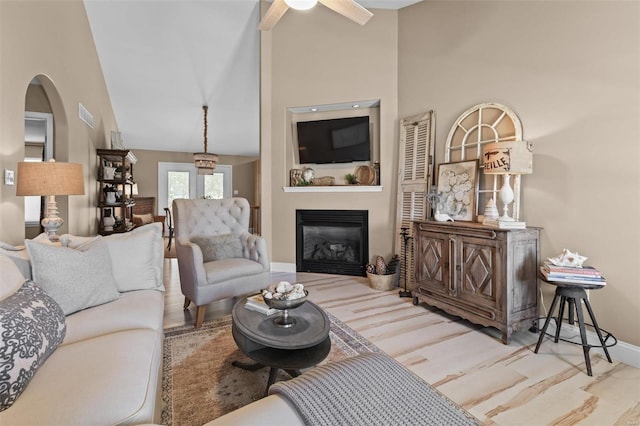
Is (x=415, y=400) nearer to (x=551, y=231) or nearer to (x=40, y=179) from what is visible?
(x=551, y=231)

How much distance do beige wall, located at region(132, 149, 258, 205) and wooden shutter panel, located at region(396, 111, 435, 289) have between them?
274 inches

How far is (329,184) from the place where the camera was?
4246 millimetres

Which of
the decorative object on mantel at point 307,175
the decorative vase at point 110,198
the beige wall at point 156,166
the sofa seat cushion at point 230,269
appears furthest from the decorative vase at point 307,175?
the beige wall at point 156,166

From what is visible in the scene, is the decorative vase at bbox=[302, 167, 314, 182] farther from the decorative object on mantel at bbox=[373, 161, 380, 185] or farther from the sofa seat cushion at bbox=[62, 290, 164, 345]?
the sofa seat cushion at bbox=[62, 290, 164, 345]

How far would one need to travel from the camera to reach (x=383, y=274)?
140 inches

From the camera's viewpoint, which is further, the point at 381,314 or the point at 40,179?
the point at 381,314

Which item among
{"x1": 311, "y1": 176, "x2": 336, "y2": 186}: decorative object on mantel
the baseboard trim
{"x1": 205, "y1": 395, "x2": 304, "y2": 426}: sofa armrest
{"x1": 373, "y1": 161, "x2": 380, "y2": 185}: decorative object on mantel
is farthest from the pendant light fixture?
{"x1": 205, "y1": 395, "x2": 304, "y2": 426}: sofa armrest

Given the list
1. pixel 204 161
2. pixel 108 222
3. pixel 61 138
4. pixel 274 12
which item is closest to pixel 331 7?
pixel 274 12

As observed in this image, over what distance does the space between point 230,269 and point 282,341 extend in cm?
136

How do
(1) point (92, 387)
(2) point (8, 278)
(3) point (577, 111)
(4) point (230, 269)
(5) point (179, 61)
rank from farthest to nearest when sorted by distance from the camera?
1. (5) point (179, 61)
2. (4) point (230, 269)
3. (3) point (577, 111)
4. (2) point (8, 278)
5. (1) point (92, 387)

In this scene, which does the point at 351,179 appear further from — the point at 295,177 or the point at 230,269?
the point at 230,269

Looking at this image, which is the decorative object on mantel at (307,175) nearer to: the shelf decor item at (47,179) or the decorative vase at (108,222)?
the shelf decor item at (47,179)

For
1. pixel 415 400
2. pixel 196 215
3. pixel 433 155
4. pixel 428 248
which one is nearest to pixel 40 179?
pixel 196 215

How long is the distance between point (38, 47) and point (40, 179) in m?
1.42
